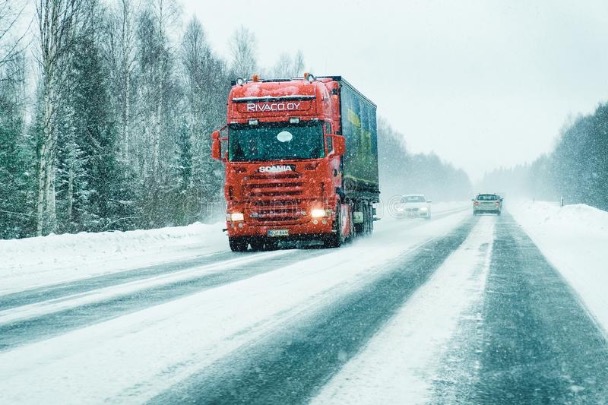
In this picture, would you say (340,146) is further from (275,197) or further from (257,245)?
(257,245)

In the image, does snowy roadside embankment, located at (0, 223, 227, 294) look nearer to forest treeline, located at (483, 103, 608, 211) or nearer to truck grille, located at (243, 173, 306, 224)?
truck grille, located at (243, 173, 306, 224)

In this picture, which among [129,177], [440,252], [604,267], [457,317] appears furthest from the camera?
[129,177]

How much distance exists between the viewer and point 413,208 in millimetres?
39750

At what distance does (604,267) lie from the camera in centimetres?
1093

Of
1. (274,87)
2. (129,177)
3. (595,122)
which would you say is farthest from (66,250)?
(595,122)

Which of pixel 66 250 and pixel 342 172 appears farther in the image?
pixel 342 172

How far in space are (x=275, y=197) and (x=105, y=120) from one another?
17.7 meters

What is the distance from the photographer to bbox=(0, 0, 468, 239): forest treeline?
70.1 feet

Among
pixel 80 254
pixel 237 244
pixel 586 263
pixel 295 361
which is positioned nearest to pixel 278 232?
pixel 237 244

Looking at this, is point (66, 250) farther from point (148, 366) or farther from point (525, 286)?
point (148, 366)

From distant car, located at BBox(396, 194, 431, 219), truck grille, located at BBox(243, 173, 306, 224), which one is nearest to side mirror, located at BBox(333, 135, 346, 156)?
truck grille, located at BBox(243, 173, 306, 224)

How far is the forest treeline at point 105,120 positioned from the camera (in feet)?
70.1

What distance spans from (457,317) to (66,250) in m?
10.9

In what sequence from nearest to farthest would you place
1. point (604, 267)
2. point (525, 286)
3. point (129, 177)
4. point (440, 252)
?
point (525, 286) → point (604, 267) → point (440, 252) → point (129, 177)
